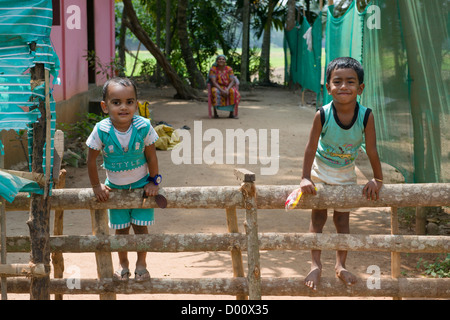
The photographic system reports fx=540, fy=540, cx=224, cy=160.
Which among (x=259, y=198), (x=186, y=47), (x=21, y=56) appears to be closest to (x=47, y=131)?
(x=21, y=56)

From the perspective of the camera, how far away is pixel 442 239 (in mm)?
3029

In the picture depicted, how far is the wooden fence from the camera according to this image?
9.52ft

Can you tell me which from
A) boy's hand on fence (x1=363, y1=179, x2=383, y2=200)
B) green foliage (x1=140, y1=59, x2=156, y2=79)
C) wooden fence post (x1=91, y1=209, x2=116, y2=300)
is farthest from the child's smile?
green foliage (x1=140, y1=59, x2=156, y2=79)

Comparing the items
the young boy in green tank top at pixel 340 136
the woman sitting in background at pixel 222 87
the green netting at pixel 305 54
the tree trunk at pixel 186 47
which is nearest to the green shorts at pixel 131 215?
the young boy in green tank top at pixel 340 136

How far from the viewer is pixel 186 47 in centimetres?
1667

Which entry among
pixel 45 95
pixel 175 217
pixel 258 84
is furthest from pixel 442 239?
pixel 258 84

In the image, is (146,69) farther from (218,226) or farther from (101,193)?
(101,193)

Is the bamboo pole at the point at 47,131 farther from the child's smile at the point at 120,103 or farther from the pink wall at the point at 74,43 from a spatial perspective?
the pink wall at the point at 74,43

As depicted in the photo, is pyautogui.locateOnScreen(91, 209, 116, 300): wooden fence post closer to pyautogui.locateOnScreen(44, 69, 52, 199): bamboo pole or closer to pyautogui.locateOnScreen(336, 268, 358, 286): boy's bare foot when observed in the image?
pyautogui.locateOnScreen(44, 69, 52, 199): bamboo pole

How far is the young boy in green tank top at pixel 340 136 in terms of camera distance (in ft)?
10.0

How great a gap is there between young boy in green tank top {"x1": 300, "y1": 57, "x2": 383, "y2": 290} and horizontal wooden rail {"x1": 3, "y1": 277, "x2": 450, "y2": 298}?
66 mm

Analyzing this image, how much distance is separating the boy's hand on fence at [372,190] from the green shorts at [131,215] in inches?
Result: 47.7

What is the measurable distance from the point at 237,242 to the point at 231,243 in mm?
34

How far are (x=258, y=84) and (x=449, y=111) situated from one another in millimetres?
18394
